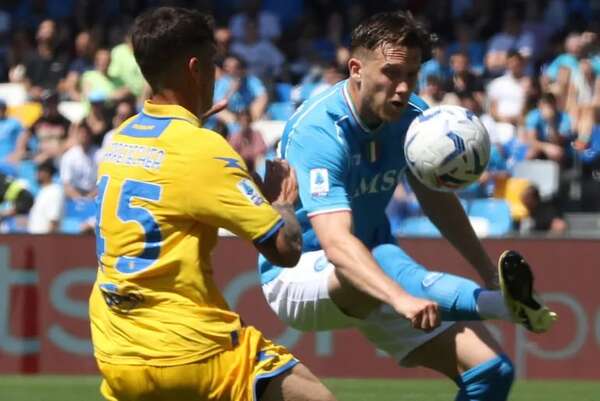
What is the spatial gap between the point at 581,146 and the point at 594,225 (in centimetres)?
133

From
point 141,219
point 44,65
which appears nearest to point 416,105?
point 141,219

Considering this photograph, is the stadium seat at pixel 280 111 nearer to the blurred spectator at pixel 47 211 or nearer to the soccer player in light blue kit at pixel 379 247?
the blurred spectator at pixel 47 211

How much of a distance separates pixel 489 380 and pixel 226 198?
1.77 m

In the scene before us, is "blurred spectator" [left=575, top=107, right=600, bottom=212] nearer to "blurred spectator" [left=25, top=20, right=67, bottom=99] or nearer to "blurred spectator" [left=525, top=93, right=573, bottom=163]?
"blurred spectator" [left=525, top=93, right=573, bottom=163]

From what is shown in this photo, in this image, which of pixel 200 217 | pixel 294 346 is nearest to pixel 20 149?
pixel 294 346

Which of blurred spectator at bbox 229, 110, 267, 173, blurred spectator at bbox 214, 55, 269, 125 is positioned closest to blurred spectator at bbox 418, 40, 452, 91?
blurred spectator at bbox 214, 55, 269, 125

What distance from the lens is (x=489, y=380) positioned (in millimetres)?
5824

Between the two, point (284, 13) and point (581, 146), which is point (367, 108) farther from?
point (284, 13)

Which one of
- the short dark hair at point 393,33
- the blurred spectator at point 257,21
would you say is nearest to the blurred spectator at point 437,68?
the blurred spectator at point 257,21

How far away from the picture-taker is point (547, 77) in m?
16.1

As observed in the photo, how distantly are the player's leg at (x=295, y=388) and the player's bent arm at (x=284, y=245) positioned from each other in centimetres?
40

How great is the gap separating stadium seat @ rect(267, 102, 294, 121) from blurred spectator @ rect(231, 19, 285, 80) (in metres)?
0.86

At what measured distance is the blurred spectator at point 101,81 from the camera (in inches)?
624

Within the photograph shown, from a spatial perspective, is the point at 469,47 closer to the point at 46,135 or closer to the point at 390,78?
the point at 46,135
